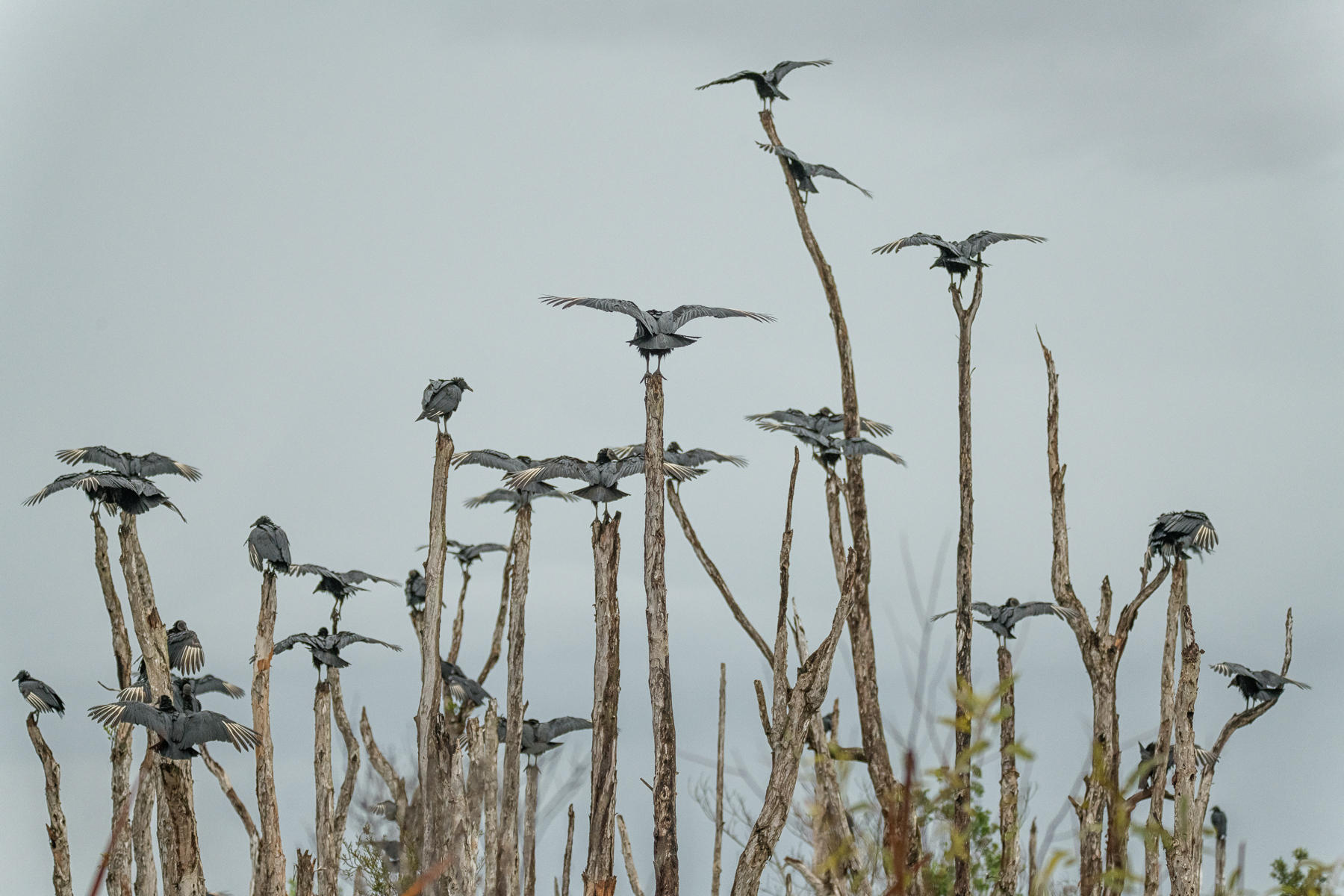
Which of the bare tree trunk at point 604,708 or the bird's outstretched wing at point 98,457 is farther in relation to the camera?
the bird's outstretched wing at point 98,457

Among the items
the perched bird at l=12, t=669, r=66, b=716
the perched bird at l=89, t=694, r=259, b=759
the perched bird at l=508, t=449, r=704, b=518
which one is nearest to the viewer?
the perched bird at l=89, t=694, r=259, b=759

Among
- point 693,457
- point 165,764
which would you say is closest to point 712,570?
point 693,457

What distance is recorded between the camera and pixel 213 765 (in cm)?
1274

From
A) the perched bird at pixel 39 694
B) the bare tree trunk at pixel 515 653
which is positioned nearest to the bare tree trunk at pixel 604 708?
the bare tree trunk at pixel 515 653

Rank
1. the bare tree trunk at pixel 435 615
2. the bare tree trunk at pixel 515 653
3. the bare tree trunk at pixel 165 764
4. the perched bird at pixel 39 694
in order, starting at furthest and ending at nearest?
1. the perched bird at pixel 39 694
2. the bare tree trunk at pixel 515 653
3. the bare tree trunk at pixel 435 615
4. the bare tree trunk at pixel 165 764

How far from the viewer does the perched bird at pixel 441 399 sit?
1117cm

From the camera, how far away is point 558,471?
1294 centimetres

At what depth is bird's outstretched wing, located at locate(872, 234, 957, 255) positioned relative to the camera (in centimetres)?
1382

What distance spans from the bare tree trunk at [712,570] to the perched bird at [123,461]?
580 cm

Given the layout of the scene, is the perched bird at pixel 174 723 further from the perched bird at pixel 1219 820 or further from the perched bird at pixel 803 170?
the perched bird at pixel 1219 820

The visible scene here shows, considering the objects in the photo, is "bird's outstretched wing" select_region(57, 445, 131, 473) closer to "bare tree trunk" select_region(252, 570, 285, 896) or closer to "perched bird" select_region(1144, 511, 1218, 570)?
"bare tree trunk" select_region(252, 570, 285, 896)

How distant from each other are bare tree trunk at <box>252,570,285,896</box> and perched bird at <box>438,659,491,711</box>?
123 inches

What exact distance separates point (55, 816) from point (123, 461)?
474 centimetres

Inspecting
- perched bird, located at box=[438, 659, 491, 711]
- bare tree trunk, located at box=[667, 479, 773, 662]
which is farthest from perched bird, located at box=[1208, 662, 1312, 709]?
perched bird, located at box=[438, 659, 491, 711]
